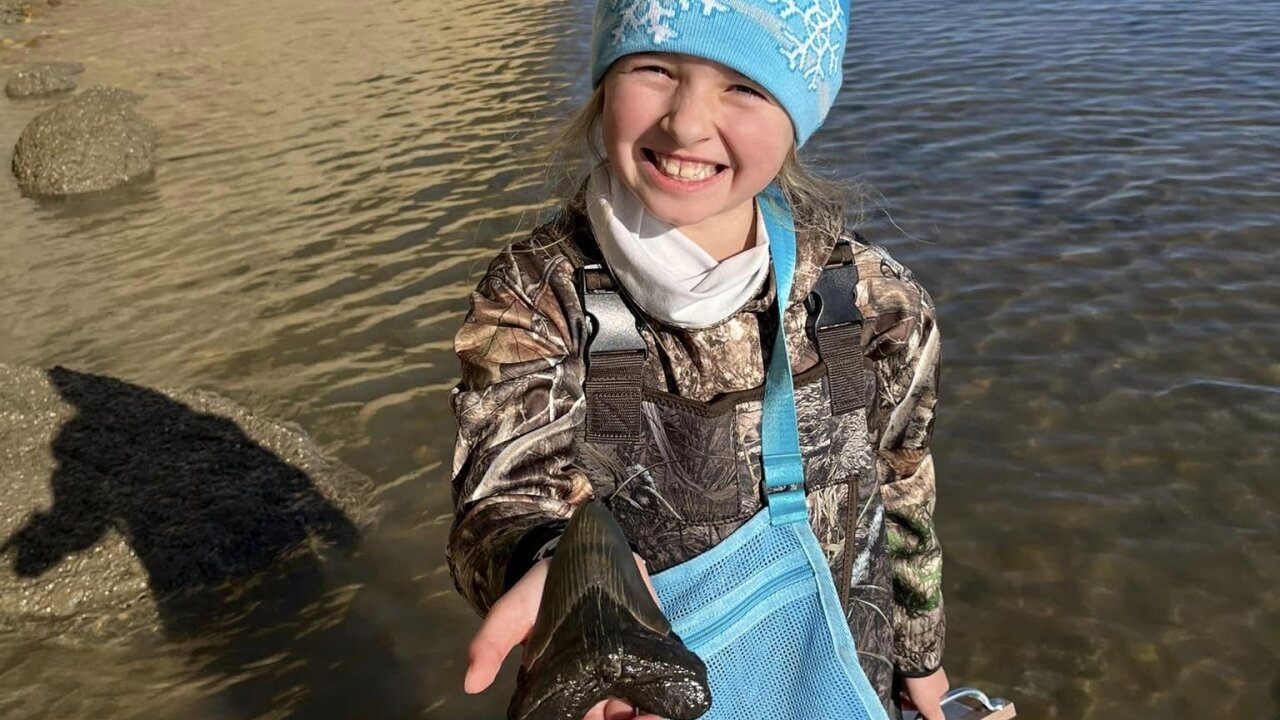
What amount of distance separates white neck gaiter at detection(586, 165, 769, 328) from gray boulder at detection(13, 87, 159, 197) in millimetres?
9227

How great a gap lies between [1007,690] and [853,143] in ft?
20.0

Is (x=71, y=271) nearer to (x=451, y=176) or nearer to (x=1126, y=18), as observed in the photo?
(x=451, y=176)

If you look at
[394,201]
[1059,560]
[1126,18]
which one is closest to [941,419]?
[1059,560]

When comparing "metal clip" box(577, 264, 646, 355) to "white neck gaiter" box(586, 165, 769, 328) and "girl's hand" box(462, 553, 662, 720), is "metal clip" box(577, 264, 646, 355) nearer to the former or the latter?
"white neck gaiter" box(586, 165, 769, 328)

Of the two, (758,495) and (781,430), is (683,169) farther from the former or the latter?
(758,495)

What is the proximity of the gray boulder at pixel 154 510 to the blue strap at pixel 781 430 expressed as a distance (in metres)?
3.12

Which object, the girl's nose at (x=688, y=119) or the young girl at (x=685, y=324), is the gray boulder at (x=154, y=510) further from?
the girl's nose at (x=688, y=119)

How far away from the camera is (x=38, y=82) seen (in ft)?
45.2

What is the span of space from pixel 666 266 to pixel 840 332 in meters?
0.37

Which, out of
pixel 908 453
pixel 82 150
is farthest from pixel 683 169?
pixel 82 150

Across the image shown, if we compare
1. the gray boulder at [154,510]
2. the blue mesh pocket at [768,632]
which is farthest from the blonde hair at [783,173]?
the gray boulder at [154,510]

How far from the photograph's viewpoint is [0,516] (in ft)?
15.5

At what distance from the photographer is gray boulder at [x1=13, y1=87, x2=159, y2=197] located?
9836 mm

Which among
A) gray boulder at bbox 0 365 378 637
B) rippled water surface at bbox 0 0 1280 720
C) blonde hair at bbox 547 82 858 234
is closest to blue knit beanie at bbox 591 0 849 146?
blonde hair at bbox 547 82 858 234
